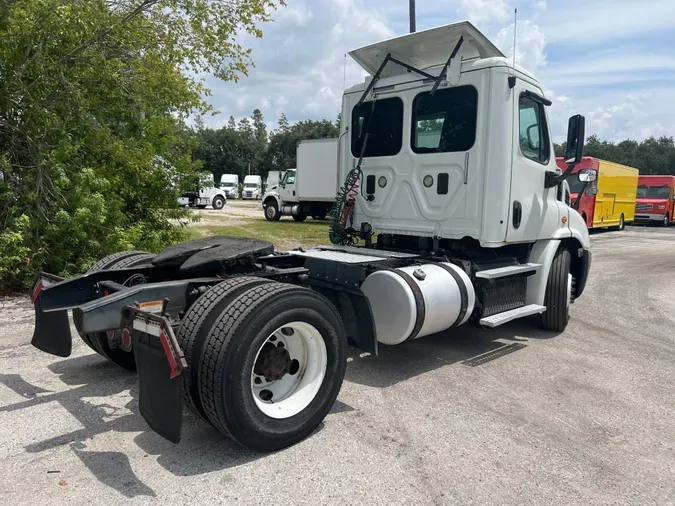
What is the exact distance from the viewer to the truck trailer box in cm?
2314

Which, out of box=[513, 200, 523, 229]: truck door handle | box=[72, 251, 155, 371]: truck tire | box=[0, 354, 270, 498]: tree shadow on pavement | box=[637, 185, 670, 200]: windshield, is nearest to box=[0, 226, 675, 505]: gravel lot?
box=[0, 354, 270, 498]: tree shadow on pavement

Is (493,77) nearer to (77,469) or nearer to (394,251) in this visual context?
(394,251)

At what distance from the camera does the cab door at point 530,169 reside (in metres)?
5.53

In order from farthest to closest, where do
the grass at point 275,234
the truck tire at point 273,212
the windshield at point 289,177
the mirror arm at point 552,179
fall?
the truck tire at point 273,212, the windshield at point 289,177, the grass at point 275,234, the mirror arm at point 552,179

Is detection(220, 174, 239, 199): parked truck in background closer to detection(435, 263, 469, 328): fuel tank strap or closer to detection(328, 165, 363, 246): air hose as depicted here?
detection(328, 165, 363, 246): air hose

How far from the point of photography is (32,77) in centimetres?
793

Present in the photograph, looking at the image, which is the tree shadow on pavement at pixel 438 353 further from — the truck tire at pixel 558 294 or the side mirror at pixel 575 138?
the side mirror at pixel 575 138

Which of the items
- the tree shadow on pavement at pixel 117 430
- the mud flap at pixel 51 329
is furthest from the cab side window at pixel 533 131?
the mud flap at pixel 51 329

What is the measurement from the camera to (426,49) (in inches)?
227

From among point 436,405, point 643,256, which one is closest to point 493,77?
point 436,405

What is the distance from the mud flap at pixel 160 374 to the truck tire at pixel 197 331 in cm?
21

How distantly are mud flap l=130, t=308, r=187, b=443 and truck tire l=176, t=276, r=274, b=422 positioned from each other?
0.68 ft

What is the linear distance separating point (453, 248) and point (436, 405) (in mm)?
2162

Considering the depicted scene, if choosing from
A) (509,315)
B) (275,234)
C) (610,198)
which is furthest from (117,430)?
(610,198)
